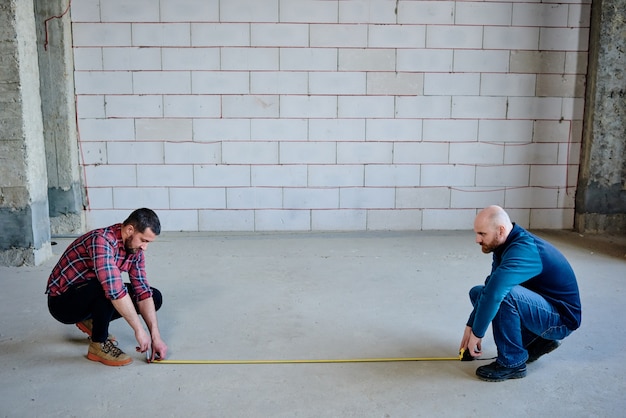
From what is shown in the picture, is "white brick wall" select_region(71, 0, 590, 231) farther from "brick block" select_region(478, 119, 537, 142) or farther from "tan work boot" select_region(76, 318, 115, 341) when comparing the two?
"tan work boot" select_region(76, 318, 115, 341)

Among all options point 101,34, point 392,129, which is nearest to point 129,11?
point 101,34

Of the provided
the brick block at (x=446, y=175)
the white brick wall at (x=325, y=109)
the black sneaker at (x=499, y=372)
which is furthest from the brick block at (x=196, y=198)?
the black sneaker at (x=499, y=372)

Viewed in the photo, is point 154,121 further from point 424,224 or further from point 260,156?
point 424,224

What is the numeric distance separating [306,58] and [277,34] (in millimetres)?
346

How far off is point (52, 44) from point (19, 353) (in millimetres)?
3338

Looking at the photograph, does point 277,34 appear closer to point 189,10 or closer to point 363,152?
point 189,10

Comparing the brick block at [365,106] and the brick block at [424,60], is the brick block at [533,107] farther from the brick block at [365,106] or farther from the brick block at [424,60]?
the brick block at [365,106]

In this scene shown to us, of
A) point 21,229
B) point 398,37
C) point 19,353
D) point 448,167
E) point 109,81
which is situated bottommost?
point 19,353

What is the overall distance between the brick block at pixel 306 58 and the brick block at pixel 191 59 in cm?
63

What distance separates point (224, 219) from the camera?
223 inches

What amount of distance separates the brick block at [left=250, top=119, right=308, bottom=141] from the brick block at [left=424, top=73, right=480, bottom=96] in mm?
1248

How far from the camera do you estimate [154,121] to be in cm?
550

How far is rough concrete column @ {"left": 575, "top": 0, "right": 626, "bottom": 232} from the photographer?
540 cm

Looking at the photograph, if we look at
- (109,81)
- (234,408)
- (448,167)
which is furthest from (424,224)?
(234,408)
